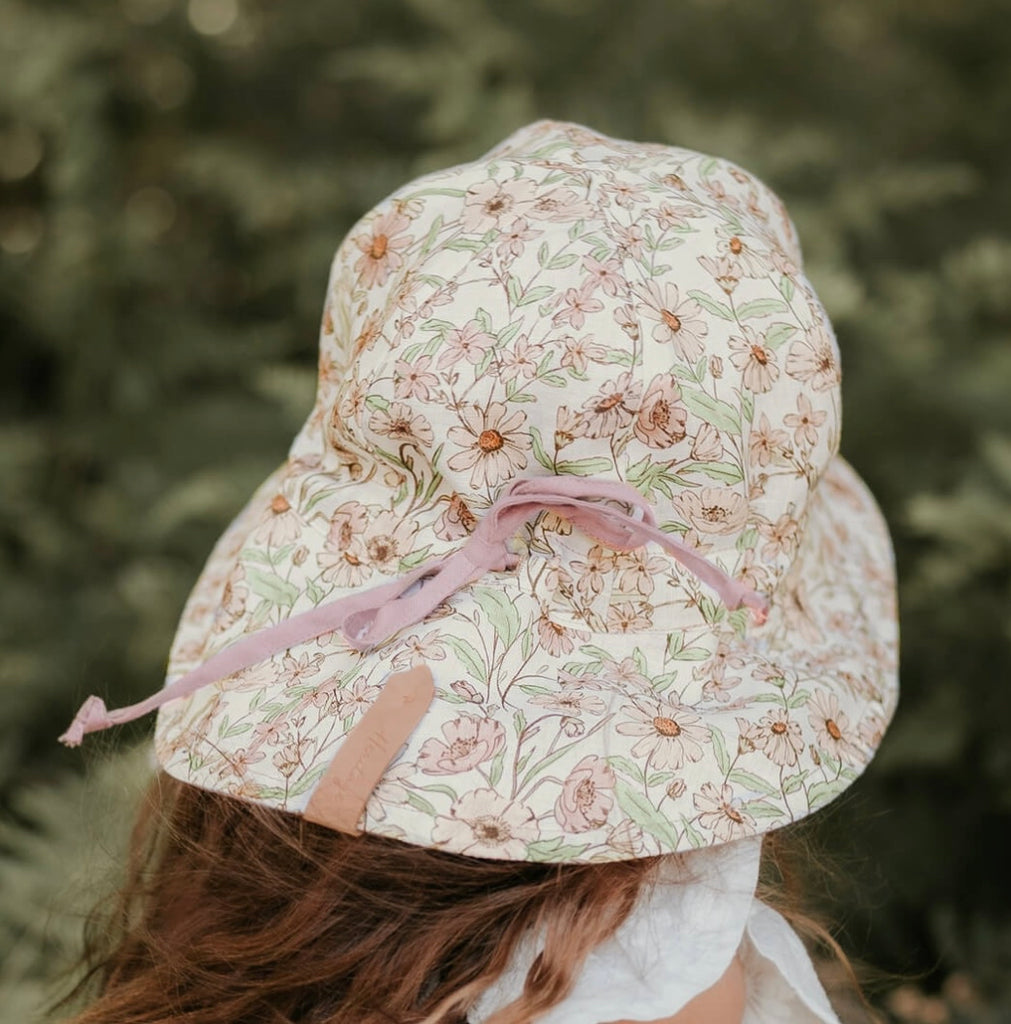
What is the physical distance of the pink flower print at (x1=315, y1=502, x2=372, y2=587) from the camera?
37.0 inches

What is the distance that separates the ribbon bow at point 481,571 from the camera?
33.9 inches

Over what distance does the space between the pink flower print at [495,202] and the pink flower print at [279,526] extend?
0.93 feet

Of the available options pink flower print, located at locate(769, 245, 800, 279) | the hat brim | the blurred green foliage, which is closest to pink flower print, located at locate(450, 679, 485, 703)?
the hat brim

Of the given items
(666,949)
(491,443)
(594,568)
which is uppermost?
(491,443)

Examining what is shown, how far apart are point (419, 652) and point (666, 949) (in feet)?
0.96

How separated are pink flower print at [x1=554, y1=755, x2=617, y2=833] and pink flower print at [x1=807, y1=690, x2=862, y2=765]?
0.19 m

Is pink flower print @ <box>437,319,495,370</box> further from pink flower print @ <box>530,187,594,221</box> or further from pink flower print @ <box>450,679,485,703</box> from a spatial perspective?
pink flower print @ <box>450,679,485,703</box>

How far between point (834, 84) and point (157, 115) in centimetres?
162

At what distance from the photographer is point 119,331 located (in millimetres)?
2621

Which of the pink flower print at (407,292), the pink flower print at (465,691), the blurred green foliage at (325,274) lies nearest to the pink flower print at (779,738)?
the pink flower print at (465,691)

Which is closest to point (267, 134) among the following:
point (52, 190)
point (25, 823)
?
point (52, 190)

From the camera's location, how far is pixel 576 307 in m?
0.88

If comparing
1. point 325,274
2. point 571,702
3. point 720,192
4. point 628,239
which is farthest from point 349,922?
point 325,274

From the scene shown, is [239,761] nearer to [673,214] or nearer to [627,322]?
[627,322]
